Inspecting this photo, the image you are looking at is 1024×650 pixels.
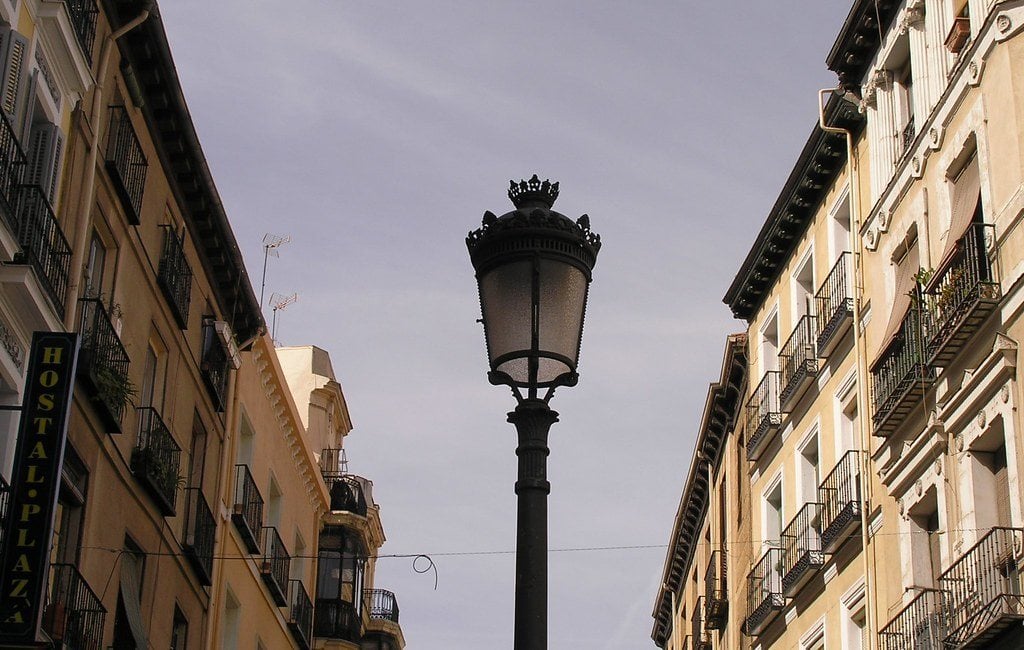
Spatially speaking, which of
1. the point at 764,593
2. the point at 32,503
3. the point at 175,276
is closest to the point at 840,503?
the point at 764,593

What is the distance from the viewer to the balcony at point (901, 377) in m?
23.5

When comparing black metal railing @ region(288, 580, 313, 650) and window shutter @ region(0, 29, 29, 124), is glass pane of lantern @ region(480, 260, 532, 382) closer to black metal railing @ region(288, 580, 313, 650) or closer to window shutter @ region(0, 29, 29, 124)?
window shutter @ region(0, 29, 29, 124)

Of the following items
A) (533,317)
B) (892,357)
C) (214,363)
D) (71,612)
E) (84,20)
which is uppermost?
(84,20)

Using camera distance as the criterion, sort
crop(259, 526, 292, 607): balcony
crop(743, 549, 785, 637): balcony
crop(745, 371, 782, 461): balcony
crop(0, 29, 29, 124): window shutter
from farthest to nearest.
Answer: crop(259, 526, 292, 607): balcony, crop(745, 371, 782, 461): balcony, crop(743, 549, 785, 637): balcony, crop(0, 29, 29, 124): window shutter

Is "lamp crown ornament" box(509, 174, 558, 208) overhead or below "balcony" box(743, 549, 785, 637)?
below

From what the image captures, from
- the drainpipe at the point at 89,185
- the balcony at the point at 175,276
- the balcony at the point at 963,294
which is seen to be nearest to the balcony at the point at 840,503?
the balcony at the point at 963,294

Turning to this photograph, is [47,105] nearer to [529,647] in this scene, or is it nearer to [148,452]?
[148,452]

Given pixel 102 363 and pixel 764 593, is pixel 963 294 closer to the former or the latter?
pixel 102 363

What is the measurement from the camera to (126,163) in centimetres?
2423

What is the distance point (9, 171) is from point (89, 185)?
3.41 metres

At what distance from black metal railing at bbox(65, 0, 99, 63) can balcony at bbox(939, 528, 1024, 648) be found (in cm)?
1365

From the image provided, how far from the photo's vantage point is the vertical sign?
679 inches

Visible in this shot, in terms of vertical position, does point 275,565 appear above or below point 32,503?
above

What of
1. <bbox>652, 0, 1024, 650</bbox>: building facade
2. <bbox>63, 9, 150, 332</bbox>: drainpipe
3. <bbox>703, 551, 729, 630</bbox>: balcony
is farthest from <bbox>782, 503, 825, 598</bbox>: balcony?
<bbox>63, 9, 150, 332</bbox>: drainpipe
